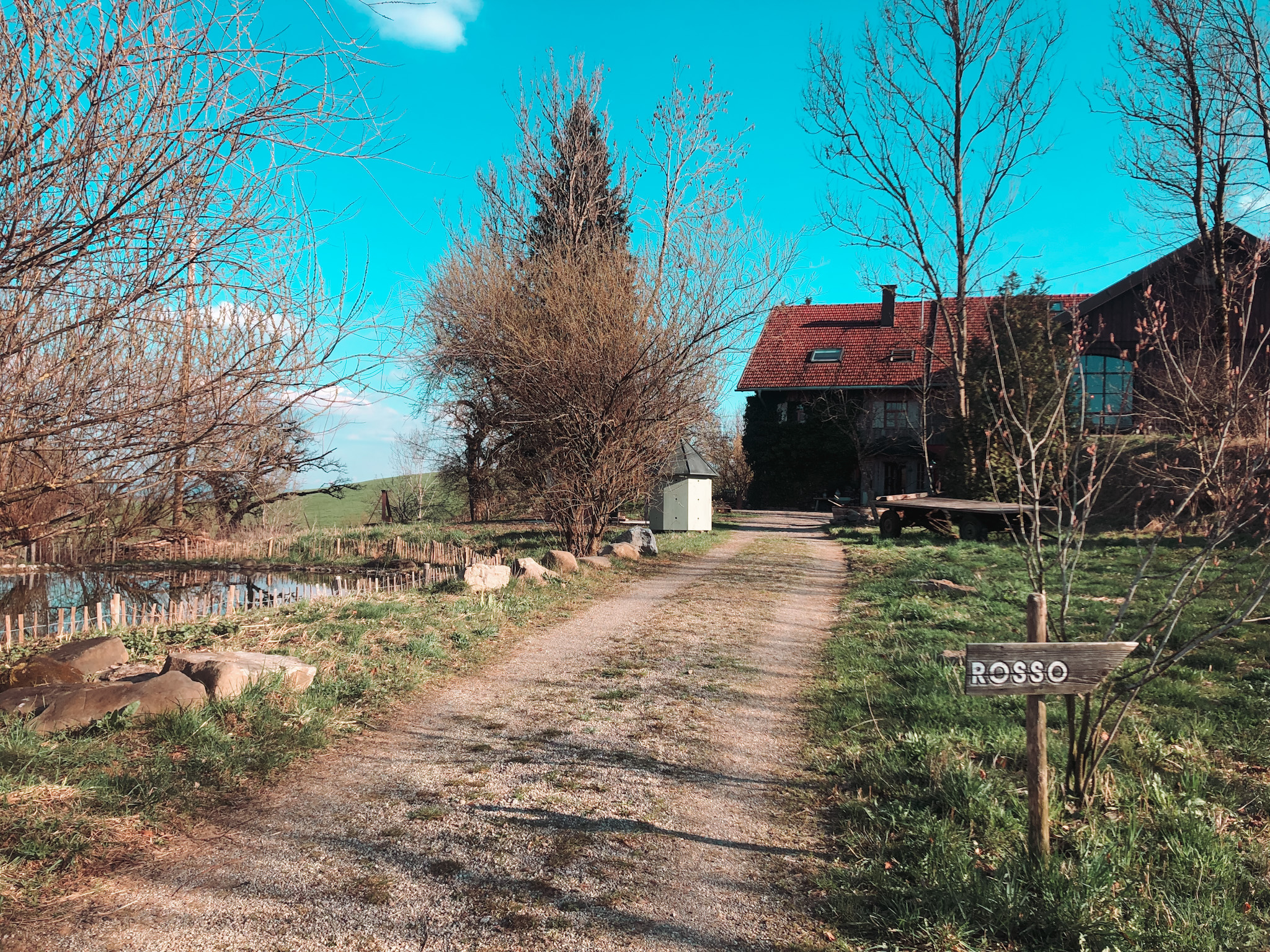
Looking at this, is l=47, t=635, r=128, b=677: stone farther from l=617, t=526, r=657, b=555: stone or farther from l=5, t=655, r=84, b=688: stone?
l=617, t=526, r=657, b=555: stone

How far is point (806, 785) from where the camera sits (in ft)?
14.3

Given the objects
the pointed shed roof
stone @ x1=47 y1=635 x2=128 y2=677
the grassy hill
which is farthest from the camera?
the grassy hill

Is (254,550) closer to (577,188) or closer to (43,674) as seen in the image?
(577,188)

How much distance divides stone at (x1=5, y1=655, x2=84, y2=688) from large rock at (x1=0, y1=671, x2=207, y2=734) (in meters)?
0.58

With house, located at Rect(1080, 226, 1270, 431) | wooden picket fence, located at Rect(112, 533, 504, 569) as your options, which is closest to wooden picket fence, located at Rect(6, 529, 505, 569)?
wooden picket fence, located at Rect(112, 533, 504, 569)

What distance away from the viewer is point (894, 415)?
3266 cm

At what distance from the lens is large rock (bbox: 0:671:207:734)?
4.59 metres

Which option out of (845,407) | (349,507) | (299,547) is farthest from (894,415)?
(349,507)

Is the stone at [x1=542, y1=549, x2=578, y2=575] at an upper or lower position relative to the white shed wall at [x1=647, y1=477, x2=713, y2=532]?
lower

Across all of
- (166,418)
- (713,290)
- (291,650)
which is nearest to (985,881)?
(166,418)

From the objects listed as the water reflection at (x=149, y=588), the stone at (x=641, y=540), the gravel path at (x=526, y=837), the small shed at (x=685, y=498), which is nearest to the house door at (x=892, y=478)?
the small shed at (x=685, y=498)

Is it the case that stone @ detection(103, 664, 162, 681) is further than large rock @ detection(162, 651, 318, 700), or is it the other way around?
stone @ detection(103, 664, 162, 681)

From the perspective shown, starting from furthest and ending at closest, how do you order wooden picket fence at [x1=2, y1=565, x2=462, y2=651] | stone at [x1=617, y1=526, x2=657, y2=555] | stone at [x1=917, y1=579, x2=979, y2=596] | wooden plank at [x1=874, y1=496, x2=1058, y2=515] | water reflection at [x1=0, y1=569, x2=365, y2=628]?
wooden plank at [x1=874, y1=496, x2=1058, y2=515] < stone at [x1=617, y1=526, x2=657, y2=555] < water reflection at [x1=0, y1=569, x2=365, y2=628] < stone at [x1=917, y1=579, x2=979, y2=596] < wooden picket fence at [x1=2, y1=565, x2=462, y2=651]

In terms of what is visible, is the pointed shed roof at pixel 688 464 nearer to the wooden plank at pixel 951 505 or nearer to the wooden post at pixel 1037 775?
the wooden plank at pixel 951 505
